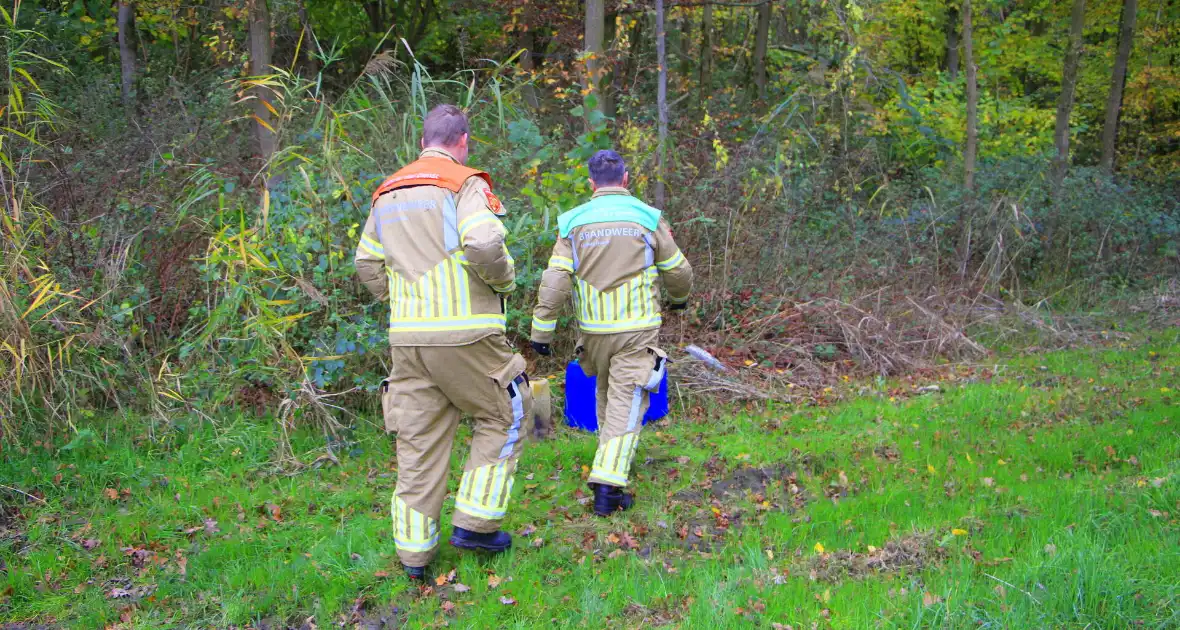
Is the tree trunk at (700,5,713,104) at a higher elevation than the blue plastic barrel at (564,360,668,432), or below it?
higher

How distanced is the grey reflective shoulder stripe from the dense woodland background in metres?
2.37

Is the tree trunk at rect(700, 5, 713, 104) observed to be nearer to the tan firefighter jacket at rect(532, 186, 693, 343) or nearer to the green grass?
the green grass

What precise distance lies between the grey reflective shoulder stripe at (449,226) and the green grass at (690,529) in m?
1.58

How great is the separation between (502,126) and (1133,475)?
5157mm

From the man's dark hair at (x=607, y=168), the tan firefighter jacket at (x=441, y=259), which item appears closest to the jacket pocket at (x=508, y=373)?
the tan firefighter jacket at (x=441, y=259)

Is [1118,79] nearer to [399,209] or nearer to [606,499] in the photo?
[606,499]

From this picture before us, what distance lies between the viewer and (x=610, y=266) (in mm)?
5312

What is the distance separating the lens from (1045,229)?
38.2 feet

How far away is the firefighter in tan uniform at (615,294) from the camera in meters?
5.30

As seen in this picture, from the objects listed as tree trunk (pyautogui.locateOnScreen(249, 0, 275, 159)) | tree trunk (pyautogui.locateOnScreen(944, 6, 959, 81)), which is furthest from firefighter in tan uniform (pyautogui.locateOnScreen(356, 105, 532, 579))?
tree trunk (pyautogui.locateOnScreen(944, 6, 959, 81))

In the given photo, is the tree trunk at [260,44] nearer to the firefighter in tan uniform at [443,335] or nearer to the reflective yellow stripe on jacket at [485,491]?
the firefighter in tan uniform at [443,335]

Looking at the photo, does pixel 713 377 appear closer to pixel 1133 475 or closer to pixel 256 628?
pixel 1133 475

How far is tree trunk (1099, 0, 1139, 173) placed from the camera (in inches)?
543

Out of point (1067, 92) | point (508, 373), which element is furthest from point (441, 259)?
point (1067, 92)
